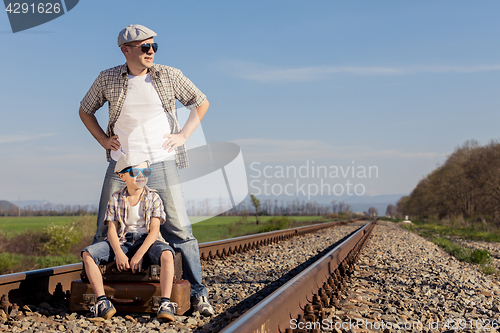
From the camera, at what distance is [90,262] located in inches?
113

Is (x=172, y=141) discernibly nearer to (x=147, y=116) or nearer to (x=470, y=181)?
(x=147, y=116)

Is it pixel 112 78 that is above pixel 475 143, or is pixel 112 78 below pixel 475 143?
below

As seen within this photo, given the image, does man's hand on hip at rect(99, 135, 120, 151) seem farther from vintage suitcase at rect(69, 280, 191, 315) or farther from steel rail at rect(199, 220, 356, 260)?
steel rail at rect(199, 220, 356, 260)

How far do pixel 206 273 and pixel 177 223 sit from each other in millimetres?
2539

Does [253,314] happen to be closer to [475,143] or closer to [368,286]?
[368,286]

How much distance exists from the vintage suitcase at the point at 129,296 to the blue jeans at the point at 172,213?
1.13ft

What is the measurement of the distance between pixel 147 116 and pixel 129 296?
4.47 feet

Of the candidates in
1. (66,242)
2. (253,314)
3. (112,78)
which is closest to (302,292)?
(253,314)

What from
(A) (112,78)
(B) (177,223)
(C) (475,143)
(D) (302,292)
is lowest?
(D) (302,292)

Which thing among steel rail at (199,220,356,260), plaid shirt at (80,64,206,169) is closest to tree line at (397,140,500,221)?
steel rail at (199,220,356,260)

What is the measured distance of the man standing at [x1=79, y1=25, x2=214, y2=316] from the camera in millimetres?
2969

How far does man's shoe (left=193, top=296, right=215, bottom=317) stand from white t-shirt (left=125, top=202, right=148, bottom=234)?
Result: 0.79 metres

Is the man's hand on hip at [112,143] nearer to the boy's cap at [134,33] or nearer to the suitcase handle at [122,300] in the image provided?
the boy's cap at [134,33]

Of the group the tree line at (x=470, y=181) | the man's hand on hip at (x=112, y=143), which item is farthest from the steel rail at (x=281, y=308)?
the tree line at (x=470, y=181)
